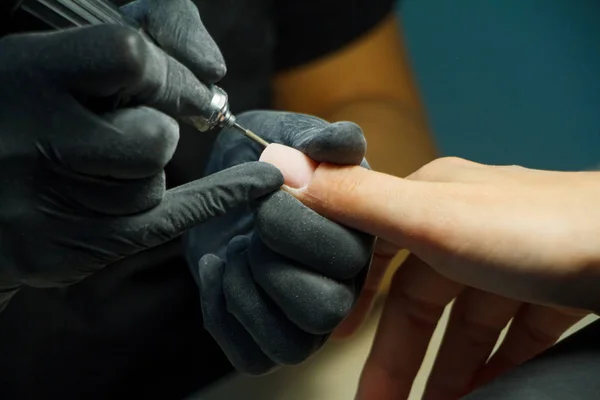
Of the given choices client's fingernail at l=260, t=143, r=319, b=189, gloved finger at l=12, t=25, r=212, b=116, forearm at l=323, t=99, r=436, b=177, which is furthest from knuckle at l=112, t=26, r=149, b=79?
forearm at l=323, t=99, r=436, b=177

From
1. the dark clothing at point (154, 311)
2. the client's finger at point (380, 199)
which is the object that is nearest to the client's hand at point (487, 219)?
the client's finger at point (380, 199)

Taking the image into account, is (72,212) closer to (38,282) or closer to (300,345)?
(38,282)

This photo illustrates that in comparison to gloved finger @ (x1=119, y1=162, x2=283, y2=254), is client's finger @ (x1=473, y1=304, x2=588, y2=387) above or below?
below

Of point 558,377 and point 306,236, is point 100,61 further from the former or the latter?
point 558,377

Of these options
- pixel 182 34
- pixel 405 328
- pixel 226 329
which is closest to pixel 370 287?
pixel 405 328

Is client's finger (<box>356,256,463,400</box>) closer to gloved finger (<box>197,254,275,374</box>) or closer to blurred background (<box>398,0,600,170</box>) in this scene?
gloved finger (<box>197,254,275,374</box>)

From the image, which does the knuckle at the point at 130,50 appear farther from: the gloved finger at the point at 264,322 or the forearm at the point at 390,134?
the forearm at the point at 390,134
